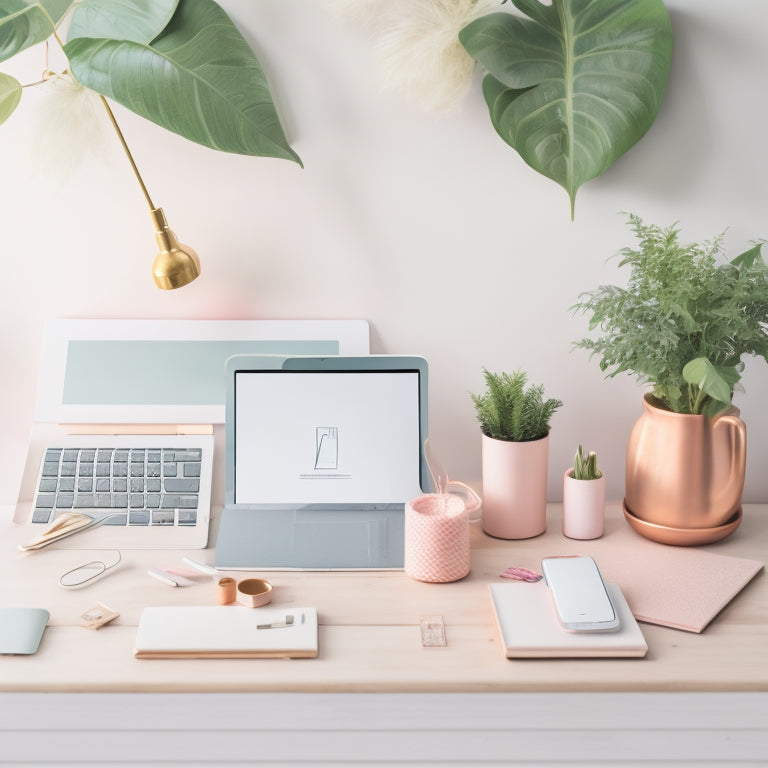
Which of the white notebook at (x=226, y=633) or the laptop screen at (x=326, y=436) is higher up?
the laptop screen at (x=326, y=436)

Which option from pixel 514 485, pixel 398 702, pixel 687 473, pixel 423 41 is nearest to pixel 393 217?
pixel 423 41

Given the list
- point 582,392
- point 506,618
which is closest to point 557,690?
point 506,618

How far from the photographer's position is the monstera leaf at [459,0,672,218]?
120 cm

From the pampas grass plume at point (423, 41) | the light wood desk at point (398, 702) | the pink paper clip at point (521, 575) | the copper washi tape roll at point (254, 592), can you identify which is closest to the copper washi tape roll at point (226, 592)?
the copper washi tape roll at point (254, 592)

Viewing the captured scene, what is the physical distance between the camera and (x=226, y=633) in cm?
98

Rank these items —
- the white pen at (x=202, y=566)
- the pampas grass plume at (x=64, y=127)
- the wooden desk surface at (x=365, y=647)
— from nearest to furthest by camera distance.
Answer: the wooden desk surface at (x=365, y=647) → the white pen at (x=202, y=566) → the pampas grass plume at (x=64, y=127)

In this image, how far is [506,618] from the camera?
1.00 meters

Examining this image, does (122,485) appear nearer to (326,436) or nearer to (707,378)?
(326,436)

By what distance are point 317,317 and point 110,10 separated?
497 millimetres

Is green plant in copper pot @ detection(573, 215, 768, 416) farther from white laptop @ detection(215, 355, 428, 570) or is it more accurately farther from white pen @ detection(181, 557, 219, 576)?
white pen @ detection(181, 557, 219, 576)

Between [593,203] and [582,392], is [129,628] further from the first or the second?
[593,203]

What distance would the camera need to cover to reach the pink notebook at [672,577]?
1.02 m

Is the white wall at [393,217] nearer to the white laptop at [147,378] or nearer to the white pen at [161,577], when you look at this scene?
the white laptop at [147,378]

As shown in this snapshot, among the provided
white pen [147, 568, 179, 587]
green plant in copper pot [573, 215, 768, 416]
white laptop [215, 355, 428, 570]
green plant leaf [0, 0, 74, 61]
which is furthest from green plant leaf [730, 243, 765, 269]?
green plant leaf [0, 0, 74, 61]
